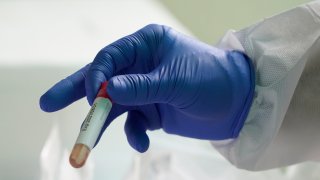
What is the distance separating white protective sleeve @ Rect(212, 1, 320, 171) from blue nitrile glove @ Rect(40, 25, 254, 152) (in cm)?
2

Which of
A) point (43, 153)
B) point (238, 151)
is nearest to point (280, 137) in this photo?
point (238, 151)

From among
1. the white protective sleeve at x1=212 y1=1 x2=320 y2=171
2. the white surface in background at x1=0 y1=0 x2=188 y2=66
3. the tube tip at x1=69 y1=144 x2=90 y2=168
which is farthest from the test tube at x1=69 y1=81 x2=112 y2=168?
the white surface in background at x1=0 y1=0 x2=188 y2=66

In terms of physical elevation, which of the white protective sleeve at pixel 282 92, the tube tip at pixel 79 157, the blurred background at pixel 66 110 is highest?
the tube tip at pixel 79 157

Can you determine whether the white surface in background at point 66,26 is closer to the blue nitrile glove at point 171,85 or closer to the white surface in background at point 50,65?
the white surface in background at point 50,65

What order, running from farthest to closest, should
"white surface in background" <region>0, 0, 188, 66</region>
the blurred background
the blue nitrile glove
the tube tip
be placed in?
"white surface in background" <region>0, 0, 188, 66</region>
the blurred background
the blue nitrile glove
the tube tip

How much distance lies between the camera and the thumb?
626 millimetres

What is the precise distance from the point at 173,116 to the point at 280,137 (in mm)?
174

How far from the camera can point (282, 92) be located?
742 mm

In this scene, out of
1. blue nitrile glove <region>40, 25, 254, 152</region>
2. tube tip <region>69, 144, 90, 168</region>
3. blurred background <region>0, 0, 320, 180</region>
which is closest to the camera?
tube tip <region>69, 144, 90, 168</region>

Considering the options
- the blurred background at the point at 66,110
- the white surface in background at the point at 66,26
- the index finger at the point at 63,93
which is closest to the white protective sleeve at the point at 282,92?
the blurred background at the point at 66,110

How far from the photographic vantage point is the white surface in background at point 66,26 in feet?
3.58

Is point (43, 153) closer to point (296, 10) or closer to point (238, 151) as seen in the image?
point (238, 151)

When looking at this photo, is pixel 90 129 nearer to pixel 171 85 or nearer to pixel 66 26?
pixel 171 85

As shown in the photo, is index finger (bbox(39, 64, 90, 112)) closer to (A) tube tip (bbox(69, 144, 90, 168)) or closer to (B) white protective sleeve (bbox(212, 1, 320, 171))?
(A) tube tip (bbox(69, 144, 90, 168))
